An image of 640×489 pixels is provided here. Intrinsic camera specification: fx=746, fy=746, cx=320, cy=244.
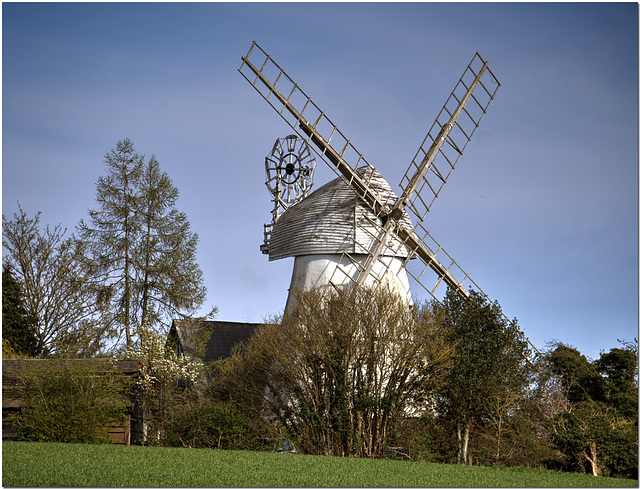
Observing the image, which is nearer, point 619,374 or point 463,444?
point 463,444

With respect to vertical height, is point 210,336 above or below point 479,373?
above

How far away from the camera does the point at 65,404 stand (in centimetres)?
1833

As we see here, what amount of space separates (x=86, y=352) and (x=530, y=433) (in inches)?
598

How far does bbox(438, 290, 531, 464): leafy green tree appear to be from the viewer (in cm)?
1916

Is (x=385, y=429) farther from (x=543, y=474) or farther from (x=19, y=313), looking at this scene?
(x=19, y=313)

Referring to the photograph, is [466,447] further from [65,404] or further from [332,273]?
[65,404]

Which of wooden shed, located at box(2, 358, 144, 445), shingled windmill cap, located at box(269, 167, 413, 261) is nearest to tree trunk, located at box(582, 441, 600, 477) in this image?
shingled windmill cap, located at box(269, 167, 413, 261)

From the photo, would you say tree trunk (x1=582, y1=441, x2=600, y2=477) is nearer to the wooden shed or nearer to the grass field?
the grass field

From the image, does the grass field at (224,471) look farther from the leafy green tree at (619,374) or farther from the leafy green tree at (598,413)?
the leafy green tree at (619,374)

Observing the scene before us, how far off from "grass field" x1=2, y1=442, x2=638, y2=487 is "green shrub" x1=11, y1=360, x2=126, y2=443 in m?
1.43

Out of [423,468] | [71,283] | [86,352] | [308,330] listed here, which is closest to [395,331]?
[308,330]

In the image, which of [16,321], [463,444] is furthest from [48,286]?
[463,444]

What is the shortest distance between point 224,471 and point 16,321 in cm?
1699

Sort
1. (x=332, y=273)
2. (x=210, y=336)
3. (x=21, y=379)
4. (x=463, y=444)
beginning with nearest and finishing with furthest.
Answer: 1. (x=21, y=379)
2. (x=463, y=444)
3. (x=332, y=273)
4. (x=210, y=336)
